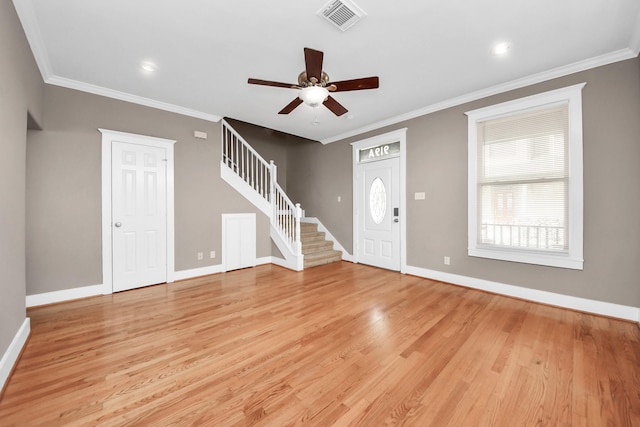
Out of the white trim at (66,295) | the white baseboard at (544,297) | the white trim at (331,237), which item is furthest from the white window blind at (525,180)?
the white trim at (66,295)

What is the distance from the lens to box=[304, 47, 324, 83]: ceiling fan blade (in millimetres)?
2041

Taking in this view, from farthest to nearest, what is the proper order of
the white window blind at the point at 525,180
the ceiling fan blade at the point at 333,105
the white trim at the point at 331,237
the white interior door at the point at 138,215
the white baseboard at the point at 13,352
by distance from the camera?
the white trim at the point at 331,237, the white interior door at the point at 138,215, the white window blind at the point at 525,180, the ceiling fan blade at the point at 333,105, the white baseboard at the point at 13,352

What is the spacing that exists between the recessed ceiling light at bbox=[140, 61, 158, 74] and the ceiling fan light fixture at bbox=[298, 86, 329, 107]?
6.00ft

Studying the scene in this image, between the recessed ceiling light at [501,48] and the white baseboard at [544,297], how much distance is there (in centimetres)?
279

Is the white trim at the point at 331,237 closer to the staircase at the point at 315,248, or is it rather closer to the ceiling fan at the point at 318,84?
the staircase at the point at 315,248

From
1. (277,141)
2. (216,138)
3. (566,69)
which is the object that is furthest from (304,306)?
(277,141)

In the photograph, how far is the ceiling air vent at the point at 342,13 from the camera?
2.00m

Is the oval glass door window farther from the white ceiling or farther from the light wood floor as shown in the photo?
the light wood floor

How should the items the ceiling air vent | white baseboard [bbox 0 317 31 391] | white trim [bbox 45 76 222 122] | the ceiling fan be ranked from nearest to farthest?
white baseboard [bbox 0 317 31 391] < the ceiling air vent < the ceiling fan < white trim [bbox 45 76 222 122]

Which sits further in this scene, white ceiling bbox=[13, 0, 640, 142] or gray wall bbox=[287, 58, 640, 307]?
gray wall bbox=[287, 58, 640, 307]

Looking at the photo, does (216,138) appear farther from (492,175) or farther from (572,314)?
(572,314)

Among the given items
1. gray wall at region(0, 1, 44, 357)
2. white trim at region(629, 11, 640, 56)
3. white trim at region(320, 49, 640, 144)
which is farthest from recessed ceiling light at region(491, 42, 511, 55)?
gray wall at region(0, 1, 44, 357)

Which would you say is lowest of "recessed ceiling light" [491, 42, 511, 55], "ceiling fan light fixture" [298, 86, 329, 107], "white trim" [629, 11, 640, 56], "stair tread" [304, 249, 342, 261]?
"stair tread" [304, 249, 342, 261]

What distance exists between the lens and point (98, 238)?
341 cm
